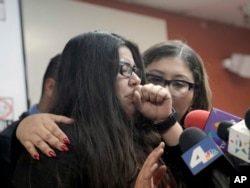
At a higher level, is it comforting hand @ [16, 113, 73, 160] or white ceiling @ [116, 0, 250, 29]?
white ceiling @ [116, 0, 250, 29]

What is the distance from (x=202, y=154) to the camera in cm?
64

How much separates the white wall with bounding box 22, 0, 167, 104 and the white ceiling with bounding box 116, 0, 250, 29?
20 cm

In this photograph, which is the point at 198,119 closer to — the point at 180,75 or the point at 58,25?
the point at 180,75

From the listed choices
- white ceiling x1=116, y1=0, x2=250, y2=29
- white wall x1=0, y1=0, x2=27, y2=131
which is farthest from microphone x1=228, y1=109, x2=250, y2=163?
white ceiling x1=116, y1=0, x2=250, y2=29

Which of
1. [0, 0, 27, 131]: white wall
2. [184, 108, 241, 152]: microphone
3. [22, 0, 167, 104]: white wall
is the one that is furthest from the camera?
[22, 0, 167, 104]: white wall

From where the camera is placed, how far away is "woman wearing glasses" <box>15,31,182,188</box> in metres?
0.84

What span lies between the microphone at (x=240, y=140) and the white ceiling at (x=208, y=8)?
2419 millimetres

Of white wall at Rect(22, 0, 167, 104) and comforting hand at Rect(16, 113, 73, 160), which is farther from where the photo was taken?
white wall at Rect(22, 0, 167, 104)

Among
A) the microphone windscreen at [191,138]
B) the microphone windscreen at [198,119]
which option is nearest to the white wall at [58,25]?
the microphone windscreen at [198,119]

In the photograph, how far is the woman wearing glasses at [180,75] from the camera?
120 centimetres

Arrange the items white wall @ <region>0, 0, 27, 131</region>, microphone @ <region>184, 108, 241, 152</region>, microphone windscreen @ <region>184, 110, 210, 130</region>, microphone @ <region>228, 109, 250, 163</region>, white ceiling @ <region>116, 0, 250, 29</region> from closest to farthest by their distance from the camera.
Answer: microphone @ <region>228, 109, 250, 163</region> < microphone @ <region>184, 108, 241, 152</region> < microphone windscreen @ <region>184, 110, 210, 130</region> < white wall @ <region>0, 0, 27, 131</region> < white ceiling @ <region>116, 0, 250, 29</region>

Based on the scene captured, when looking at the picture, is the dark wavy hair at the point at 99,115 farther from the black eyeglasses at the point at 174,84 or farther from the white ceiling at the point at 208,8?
the white ceiling at the point at 208,8

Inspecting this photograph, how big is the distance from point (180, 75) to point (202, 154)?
59 cm

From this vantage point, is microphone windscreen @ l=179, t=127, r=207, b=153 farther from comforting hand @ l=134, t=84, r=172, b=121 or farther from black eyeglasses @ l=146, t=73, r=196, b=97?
black eyeglasses @ l=146, t=73, r=196, b=97
